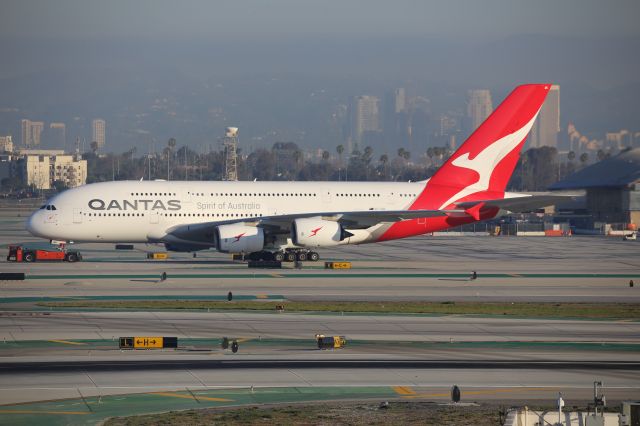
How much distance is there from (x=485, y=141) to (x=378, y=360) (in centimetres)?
3870

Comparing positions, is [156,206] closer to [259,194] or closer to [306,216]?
[259,194]

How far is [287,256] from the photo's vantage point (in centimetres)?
6731

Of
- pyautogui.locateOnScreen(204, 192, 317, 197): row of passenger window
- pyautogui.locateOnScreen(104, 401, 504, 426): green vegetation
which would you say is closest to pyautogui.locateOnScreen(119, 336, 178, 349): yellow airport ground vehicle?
pyautogui.locateOnScreen(104, 401, 504, 426): green vegetation

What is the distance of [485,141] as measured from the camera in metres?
69.9

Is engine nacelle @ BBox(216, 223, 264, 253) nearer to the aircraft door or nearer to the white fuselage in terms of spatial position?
the white fuselage

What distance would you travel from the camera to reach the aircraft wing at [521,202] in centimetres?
6600

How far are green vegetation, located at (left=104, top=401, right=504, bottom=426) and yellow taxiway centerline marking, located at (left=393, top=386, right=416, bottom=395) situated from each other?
1.44 meters

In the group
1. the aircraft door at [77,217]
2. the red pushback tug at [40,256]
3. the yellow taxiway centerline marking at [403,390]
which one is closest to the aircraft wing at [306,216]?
the aircraft door at [77,217]

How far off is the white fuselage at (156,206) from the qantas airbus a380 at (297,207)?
0.06 metres

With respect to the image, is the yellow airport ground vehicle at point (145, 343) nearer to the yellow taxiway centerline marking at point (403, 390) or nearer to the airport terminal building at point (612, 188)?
the yellow taxiway centerline marking at point (403, 390)

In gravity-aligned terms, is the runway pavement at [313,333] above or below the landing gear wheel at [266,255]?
below

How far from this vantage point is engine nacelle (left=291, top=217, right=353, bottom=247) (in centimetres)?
6528

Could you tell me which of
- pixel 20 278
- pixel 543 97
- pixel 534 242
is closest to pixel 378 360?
pixel 20 278

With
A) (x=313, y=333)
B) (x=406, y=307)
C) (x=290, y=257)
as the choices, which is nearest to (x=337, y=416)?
(x=313, y=333)
